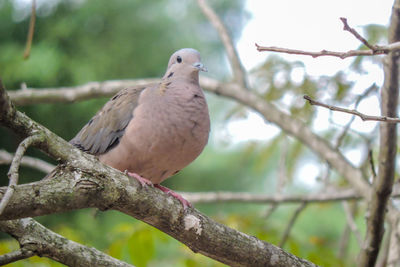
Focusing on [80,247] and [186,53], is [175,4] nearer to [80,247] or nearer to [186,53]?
[186,53]

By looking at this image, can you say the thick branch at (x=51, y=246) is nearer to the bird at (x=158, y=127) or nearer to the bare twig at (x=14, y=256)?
the bare twig at (x=14, y=256)

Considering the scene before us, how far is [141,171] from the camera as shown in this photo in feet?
9.20

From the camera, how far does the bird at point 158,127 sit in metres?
2.71

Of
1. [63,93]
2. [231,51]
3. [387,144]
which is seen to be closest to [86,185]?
[387,144]

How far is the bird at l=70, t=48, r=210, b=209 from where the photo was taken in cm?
271

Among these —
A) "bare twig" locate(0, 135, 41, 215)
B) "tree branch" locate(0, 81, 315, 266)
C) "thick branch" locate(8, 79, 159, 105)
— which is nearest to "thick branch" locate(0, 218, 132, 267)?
"tree branch" locate(0, 81, 315, 266)

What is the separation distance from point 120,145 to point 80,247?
30.3 inches

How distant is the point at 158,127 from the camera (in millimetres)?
2703

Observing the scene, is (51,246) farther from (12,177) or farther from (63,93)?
(63,93)

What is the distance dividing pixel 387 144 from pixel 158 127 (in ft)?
3.80

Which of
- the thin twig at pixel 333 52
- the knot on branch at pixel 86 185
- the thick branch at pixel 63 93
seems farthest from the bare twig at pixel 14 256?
the thick branch at pixel 63 93

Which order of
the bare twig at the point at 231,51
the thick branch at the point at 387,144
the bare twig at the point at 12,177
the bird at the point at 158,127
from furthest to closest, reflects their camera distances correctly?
the bare twig at the point at 231,51
the bird at the point at 158,127
the thick branch at the point at 387,144
the bare twig at the point at 12,177

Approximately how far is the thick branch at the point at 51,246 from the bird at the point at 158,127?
0.49 metres

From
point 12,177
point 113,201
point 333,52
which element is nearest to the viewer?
point 12,177
